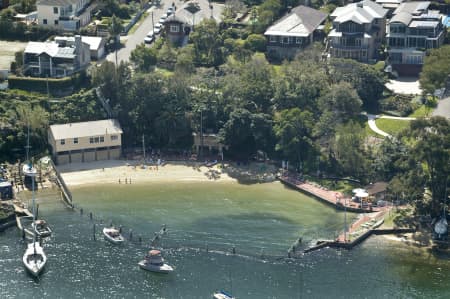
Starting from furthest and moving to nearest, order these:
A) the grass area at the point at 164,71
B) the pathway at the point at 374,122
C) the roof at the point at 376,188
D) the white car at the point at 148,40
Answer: the white car at the point at 148,40
the grass area at the point at 164,71
the pathway at the point at 374,122
the roof at the point at 376,188

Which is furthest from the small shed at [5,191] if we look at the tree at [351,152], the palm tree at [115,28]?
the tree at [351,152]

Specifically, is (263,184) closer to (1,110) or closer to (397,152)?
(397,152)

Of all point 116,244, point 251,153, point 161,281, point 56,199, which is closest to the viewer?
point 161,281

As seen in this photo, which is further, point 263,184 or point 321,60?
point 321,60

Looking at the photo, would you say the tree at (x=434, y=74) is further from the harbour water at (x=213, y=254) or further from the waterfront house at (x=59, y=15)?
the waterfront house at (x=59, y=15)

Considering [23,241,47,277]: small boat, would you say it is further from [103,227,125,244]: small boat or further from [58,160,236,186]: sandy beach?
[58,160,236,186]: sandy beach

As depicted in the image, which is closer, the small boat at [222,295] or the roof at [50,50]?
the small boat at [222,295]

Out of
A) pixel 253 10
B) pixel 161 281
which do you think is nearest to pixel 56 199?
pixel 161 281
